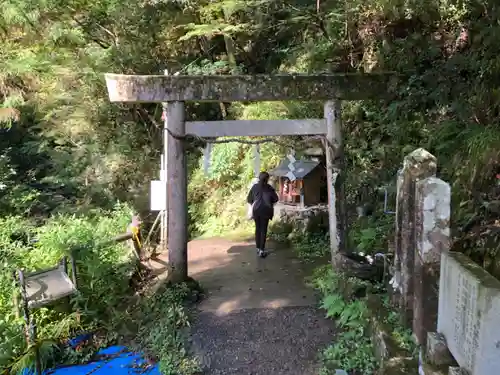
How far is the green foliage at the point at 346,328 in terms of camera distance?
4977 millimetres

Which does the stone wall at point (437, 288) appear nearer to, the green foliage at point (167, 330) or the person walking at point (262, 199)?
the green foliage at point (167, 330)

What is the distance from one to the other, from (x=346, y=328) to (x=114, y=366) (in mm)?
3116

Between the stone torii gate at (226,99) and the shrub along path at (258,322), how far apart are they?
92 centimetres

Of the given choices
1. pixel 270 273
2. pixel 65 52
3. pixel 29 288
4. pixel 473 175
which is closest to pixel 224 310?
pixel 270 273

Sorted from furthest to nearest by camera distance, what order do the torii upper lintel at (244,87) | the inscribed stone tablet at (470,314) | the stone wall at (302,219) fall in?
the stone wall at (302,219) → the torii upper lintel at (244,87) → the inscribed stone tablet at (470,314)

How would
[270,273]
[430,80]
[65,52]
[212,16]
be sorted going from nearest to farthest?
1. [430,80]
2. [270,273]
3. [212,16]
4. [65,52]

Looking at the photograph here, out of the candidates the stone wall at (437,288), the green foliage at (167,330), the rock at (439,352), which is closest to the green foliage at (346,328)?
the stone wall at (437,288)

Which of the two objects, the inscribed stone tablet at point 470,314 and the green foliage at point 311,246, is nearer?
the inscribed stone tablet at point 470,314

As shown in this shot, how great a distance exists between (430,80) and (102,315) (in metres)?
6.33

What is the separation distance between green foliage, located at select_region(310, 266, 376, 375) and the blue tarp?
87.4 inches

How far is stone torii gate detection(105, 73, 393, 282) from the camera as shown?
22.4 ft

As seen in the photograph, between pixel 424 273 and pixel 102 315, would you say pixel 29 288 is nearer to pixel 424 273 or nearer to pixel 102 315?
pixel 102 315

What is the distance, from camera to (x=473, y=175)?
5254 mm

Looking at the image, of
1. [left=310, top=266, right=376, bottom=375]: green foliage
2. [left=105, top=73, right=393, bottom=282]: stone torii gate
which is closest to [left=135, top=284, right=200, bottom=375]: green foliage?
[left=105, top=73, right=393, bottom=282]: stone torii gate
